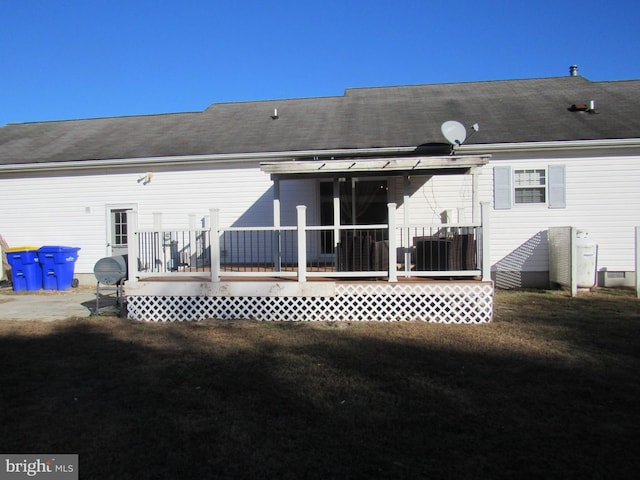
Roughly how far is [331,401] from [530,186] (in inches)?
329

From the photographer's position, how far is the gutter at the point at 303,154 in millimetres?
10234

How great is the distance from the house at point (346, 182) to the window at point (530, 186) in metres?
0.03

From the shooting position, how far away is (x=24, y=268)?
1110cm

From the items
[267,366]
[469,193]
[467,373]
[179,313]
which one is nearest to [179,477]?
[267,366]

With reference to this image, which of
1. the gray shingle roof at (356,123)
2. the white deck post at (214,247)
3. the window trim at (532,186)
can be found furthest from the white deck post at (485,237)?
the white deck post at (214,247)

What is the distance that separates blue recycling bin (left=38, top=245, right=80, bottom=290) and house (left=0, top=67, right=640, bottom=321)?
0.90 m

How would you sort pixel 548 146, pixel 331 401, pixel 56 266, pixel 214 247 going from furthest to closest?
pixel 56 266
pixel 548 146
pixel 214 247
pixel 331 401

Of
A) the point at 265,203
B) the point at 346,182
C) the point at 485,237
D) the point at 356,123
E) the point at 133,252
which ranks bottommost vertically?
the point at 133,252

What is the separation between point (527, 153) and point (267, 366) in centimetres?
812

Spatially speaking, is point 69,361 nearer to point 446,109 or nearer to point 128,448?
point 128,448

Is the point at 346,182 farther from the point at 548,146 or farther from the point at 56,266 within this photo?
the point at 56,266

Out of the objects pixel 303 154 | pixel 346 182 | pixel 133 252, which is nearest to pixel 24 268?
pixel 133 252

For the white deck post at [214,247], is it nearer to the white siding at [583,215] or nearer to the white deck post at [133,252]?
the white deck post at [133,252]

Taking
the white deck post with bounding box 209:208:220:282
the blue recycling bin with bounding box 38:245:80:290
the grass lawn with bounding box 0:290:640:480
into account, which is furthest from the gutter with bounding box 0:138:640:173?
the grass lawn with bounding box 0:290:640:480
